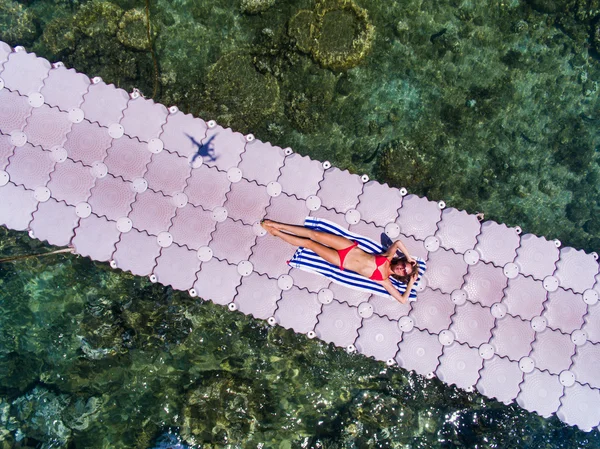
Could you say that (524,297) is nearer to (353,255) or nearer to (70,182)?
(353,255)

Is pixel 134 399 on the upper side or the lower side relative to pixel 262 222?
lower

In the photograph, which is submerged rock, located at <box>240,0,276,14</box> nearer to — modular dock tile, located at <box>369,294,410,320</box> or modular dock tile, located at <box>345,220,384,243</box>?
modular dock tile, located at <box>345,220,384,243</box>

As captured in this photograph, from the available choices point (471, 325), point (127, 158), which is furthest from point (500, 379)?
point (127, 158)

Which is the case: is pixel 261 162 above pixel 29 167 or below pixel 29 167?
above

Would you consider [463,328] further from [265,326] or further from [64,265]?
[64,265]

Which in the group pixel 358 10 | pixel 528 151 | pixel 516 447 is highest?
pixel 358 10

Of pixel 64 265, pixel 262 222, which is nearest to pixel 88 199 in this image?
pixel 64 265

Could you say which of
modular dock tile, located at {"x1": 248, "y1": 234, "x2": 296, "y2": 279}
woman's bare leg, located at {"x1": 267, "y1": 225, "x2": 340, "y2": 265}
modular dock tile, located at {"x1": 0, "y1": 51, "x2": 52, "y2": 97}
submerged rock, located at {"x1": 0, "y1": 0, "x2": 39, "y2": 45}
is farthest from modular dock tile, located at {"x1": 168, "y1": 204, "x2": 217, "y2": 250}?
submerged rock, located at {"x1": 0, "y1": 0, "x2": 39, "y2": 45}
